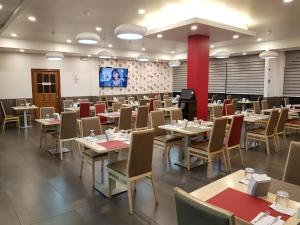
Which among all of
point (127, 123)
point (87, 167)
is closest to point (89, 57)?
point (127, 123)

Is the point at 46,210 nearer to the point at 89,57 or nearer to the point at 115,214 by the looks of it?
the point at 115,214

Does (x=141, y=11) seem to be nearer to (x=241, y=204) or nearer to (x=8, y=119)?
(x=241, y=204)

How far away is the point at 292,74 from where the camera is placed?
9.67m

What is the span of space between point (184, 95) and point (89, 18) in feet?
9.91

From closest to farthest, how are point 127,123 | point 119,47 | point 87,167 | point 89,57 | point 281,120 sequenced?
point 87,167 → point 281,120 → point 127,123 → point 119,47 → point 89,57

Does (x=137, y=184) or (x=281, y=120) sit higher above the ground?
(x=281, y=120)

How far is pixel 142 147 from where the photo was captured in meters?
2.92

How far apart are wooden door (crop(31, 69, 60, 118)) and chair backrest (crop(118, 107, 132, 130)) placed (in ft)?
18.9

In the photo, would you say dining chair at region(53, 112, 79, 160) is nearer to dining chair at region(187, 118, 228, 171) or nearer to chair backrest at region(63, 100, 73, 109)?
dining chair at region(187, 118, 228, 171)

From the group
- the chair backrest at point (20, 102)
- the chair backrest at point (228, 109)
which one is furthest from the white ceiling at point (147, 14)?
the chair backrest at point (20, 102)

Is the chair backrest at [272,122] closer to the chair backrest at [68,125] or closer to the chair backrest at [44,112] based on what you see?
the chair backrest at [68,125]

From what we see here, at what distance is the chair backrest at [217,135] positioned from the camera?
152 inches

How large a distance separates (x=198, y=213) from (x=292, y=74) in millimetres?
10270

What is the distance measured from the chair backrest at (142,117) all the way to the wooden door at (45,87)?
5769mm
